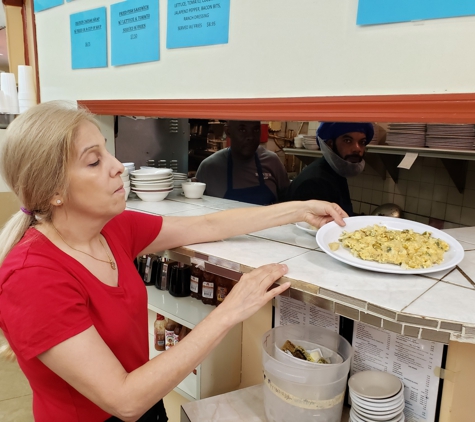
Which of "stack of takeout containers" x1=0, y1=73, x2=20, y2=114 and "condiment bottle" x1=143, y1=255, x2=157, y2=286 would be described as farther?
"stack of takeout containers" x1=0, y1=73, x2=20, y2=114

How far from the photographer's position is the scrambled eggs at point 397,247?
3.63ft

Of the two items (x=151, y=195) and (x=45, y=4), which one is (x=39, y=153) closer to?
(x=151, y=195)

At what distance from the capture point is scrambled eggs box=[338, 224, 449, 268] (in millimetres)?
1106

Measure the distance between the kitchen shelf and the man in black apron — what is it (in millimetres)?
160

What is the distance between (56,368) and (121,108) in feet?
4.54

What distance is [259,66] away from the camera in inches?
57.3

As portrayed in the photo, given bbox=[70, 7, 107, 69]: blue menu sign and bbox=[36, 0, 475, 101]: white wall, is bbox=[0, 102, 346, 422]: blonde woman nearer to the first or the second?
bbox=[36, 0, 475, 101]: white wall

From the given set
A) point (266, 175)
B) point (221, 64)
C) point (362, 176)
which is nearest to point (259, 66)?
point (221, 64)

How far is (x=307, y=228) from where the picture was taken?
1.53 meters

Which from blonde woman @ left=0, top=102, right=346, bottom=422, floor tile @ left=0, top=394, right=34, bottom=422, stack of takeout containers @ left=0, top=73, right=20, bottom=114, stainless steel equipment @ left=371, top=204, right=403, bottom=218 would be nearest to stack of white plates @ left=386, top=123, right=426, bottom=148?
stainless steel equipment @ left=371, top=204, right=403, bottom=218

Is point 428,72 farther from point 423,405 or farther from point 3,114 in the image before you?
point 3,114

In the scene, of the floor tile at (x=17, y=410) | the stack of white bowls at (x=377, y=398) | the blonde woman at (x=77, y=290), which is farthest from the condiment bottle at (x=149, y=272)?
A: the floor tile at (x=17, y=410)

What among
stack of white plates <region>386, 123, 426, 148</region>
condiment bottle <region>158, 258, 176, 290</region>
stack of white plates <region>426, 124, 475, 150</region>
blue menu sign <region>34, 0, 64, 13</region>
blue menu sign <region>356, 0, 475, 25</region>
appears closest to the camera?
blue menu sign <region>356, 0, 475, 25</region>

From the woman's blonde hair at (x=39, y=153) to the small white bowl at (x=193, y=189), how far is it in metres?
1.08
